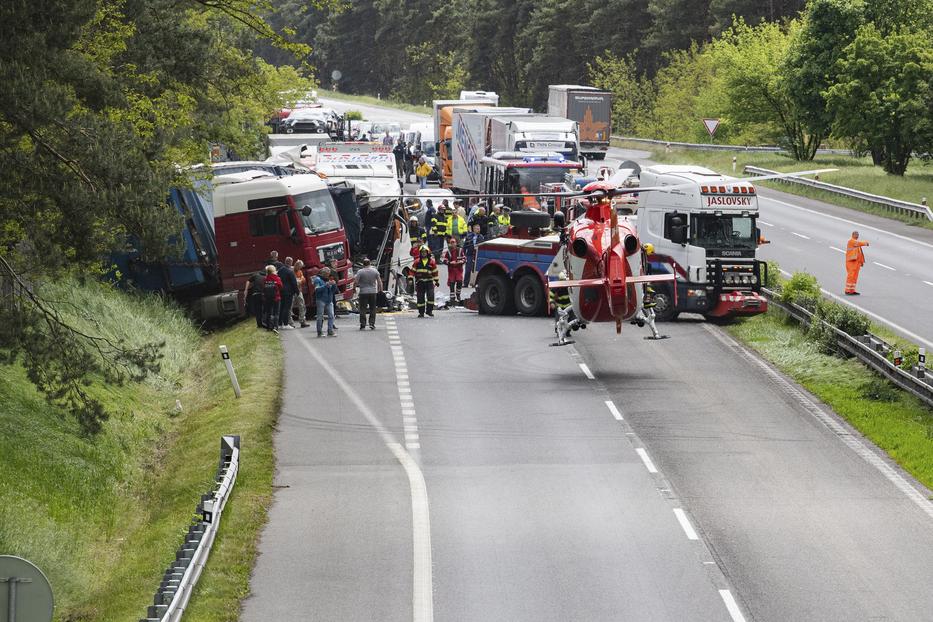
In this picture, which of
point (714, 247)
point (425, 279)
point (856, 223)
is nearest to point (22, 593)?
point (714, 247)

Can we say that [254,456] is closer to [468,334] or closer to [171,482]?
[171,482]

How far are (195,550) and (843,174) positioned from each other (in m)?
48.5

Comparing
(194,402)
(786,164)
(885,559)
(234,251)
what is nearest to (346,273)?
(234,251)

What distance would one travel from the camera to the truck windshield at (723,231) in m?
28.9

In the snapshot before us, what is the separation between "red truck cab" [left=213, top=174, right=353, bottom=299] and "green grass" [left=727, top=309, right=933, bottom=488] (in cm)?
927

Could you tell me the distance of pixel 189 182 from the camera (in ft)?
88.8

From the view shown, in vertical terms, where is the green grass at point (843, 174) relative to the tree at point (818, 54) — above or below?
below

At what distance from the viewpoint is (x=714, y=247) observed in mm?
28844

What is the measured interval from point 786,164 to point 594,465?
156ft

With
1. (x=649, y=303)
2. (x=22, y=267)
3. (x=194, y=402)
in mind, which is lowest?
(x=194, y=402)

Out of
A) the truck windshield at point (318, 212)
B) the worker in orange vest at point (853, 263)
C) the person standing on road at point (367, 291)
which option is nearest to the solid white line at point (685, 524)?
the person standing on road at point (367, 291)

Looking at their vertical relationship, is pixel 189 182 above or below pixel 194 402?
above

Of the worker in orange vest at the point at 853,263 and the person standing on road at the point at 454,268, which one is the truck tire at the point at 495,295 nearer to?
the person standing on road at the point at 454,268

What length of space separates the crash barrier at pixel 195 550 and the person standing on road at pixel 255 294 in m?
11.3
